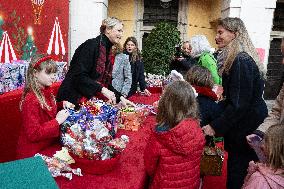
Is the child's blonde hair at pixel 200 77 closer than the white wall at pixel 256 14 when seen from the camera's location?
Yes

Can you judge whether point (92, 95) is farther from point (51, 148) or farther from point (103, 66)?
point (51, 148)

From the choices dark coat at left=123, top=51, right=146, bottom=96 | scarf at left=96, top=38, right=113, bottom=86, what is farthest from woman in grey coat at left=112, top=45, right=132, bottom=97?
scarf at left=96, top=38, right=113, bottom=86

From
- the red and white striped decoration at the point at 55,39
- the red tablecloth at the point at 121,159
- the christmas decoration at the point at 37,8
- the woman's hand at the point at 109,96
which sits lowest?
the red tablecloth at the point at 121,159

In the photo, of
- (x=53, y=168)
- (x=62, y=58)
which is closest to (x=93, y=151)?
(x=53, y=168)

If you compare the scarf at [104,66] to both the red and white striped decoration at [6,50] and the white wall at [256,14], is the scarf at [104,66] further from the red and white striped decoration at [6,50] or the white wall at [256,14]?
the white wall at [256,14]

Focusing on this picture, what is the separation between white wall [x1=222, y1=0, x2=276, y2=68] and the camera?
7.90 meters

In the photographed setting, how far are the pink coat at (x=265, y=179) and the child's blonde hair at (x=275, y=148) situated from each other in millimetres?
40

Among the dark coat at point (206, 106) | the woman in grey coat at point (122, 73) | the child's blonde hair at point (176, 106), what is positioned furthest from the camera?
the woman in grey coat at point (122, 73)

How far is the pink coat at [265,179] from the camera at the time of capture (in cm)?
169

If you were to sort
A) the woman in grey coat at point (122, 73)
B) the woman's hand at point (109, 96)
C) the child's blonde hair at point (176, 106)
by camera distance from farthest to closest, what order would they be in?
the woman in grey coat at point (122, 73), the woman's hand at point (109, 96), the child's blonde hair at point (176, 106)

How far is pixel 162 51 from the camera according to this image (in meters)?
8.34

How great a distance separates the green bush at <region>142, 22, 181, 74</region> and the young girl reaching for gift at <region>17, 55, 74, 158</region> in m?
6.06

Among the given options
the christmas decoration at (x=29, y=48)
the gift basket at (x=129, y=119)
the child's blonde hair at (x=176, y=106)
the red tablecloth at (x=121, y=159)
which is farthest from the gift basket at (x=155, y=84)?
the child's blonde hair at (x=176, y=106)

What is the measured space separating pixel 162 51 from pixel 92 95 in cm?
574
